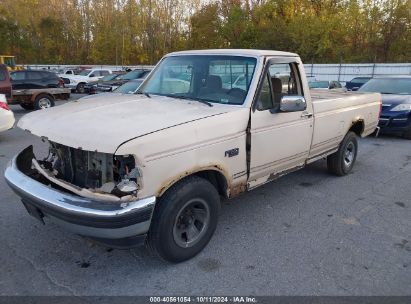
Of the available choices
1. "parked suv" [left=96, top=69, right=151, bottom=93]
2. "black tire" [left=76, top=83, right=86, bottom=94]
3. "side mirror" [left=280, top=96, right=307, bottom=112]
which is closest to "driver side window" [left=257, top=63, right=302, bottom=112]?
"side mirror" [left=280, top=96, right=307, bottom=112]

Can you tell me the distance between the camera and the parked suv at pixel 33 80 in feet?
48.7

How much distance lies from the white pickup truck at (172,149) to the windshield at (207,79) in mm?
14

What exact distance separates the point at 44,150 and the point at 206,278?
16.2ft

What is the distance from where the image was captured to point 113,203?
2740mm

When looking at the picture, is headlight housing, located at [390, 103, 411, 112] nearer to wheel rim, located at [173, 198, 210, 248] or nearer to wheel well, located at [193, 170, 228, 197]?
wheel well, located at [193, 170, 228, 197]

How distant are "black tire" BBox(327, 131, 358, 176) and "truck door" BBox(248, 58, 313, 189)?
1318mm

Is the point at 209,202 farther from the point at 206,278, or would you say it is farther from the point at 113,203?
the point at 113,203

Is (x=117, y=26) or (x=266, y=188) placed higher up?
(x=117, y=26)

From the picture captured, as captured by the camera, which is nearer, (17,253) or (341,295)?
(341,295)

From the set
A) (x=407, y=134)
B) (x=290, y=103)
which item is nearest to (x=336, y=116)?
(x=290, y=103)

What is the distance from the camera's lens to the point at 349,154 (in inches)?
246

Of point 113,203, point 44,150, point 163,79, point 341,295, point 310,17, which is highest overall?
point 310,17

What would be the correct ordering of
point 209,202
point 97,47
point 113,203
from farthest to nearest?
point 97,47
point 209,202
point 113,203

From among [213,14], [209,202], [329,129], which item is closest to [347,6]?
[213,14]
